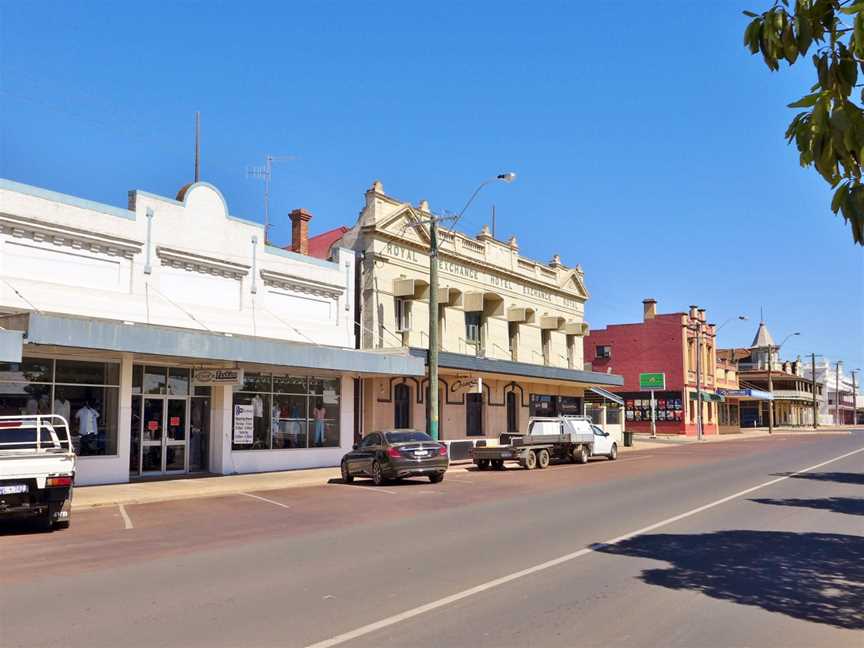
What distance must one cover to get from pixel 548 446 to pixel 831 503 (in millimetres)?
13363

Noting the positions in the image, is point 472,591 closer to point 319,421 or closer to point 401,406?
point 319,421

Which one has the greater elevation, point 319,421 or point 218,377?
point 218,377

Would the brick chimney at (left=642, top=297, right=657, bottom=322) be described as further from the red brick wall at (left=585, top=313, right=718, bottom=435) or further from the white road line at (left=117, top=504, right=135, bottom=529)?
the white road line at (left=117, top=504, right=135, bottom=529)

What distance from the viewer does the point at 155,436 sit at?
22.3 meters

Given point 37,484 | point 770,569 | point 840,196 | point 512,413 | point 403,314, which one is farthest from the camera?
point 512,413

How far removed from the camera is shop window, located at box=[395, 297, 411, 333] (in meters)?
31.2

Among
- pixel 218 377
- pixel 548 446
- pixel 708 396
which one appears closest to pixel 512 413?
pixel 548 446

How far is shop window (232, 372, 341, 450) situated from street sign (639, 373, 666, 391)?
40642 mm

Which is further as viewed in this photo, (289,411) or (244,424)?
(289,411)

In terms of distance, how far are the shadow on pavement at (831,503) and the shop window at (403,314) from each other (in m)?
17.0

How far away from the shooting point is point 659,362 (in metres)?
65.8

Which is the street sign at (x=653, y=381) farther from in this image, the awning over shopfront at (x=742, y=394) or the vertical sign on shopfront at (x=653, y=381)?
the awning over shopfront at (x=742, y=394)

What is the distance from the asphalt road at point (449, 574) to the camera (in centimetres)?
663

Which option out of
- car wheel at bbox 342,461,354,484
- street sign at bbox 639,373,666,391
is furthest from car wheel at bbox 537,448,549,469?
street sign at bbox 639,373,666,391
